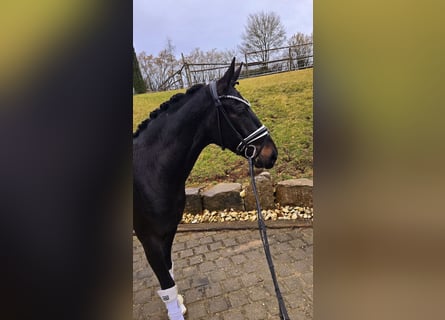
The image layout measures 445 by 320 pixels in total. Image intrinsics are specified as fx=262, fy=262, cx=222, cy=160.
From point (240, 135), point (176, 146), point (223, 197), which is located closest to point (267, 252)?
point (240, 135)

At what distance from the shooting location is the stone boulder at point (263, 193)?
1536 mm

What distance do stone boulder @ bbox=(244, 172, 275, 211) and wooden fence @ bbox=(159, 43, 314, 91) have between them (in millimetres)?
668

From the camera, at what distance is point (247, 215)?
1.63 metres

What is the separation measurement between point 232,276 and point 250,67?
1.37 m

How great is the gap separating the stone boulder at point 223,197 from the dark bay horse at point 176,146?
14.8 inches

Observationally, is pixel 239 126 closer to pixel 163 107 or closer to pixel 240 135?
pixel 240 135

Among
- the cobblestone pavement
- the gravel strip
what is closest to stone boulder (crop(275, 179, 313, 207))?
the gravel strip

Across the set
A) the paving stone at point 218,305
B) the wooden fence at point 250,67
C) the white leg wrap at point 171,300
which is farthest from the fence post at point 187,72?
the paving stone at point 218,305

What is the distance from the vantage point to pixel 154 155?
114cm
